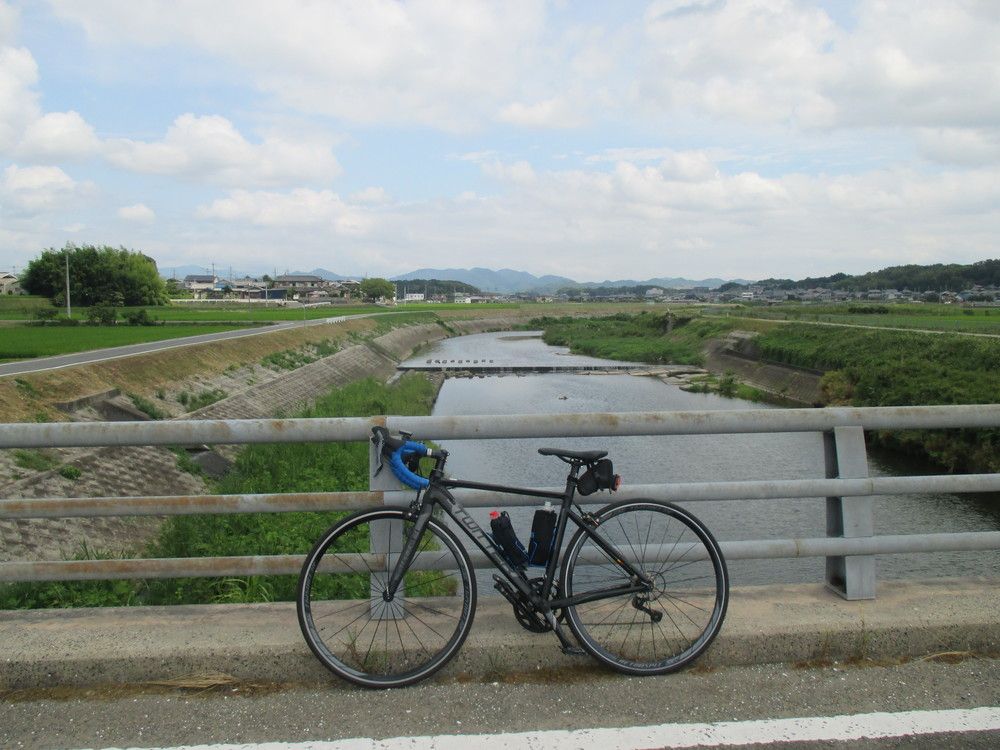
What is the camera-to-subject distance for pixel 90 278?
7794 centimetres

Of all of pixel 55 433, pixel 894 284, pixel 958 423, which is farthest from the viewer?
pixel 894 284

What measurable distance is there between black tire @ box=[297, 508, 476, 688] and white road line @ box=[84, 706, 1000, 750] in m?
0.43

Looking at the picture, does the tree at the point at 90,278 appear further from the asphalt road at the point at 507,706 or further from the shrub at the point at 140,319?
the asphalt road at the point at 507,706

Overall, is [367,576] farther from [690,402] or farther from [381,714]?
[690,402]

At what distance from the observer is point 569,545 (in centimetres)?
356

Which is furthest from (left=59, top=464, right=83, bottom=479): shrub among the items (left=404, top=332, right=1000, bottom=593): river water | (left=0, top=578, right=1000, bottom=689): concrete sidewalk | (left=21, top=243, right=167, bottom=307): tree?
(left=21, top=243, right=167, bottom=307): tree

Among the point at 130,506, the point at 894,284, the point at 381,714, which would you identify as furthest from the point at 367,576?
the point at 894,284

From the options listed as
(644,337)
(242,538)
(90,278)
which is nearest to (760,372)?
(644,337)

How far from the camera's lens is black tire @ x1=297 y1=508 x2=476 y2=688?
3408 millimetres

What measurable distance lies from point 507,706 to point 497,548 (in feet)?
2.10

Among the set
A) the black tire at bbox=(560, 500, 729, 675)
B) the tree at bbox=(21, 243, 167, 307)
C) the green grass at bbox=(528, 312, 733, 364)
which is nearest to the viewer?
the black tire at bbox=(560, 500, 729, 675)

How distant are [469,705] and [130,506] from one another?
1811 mm

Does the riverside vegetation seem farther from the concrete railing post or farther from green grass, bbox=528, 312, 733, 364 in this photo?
the concrete railing post

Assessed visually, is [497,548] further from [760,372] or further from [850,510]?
[760,372]
